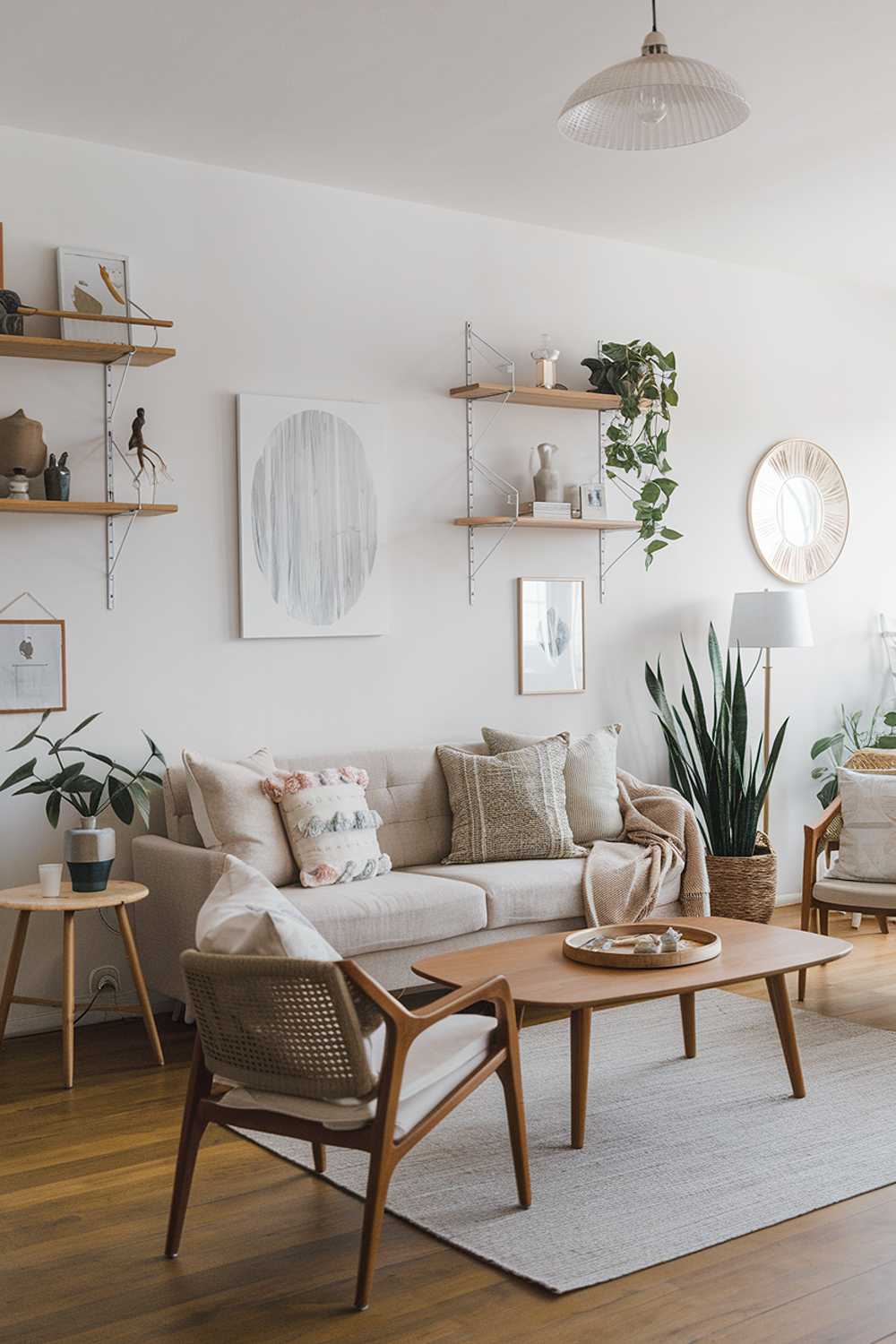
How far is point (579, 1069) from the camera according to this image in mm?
3279

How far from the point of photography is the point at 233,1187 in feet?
10.3

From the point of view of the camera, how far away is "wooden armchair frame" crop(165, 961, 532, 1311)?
2.49 metres

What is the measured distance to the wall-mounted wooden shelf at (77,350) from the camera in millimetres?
4215

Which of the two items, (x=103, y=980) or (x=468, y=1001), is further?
(x=103, y=980)

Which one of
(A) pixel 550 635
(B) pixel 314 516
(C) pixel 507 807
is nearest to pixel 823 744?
(A) pixel 550 635

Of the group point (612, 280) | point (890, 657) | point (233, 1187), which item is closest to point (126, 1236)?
point (233, 1187)

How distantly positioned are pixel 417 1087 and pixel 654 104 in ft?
7.20

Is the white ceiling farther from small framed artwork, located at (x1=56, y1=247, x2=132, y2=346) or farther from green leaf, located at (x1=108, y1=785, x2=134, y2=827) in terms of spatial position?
green leaf, located at (x1=108, y1=785, x2=134, y2=827)

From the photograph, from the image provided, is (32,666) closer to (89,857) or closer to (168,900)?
(89,857)

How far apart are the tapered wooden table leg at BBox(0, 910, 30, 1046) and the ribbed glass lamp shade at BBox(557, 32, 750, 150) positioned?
8.96 ft

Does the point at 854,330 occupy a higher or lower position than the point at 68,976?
higher

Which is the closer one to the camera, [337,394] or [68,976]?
[68,976]

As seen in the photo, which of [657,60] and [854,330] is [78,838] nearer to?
[657,60]

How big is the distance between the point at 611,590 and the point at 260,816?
2.14 meters
